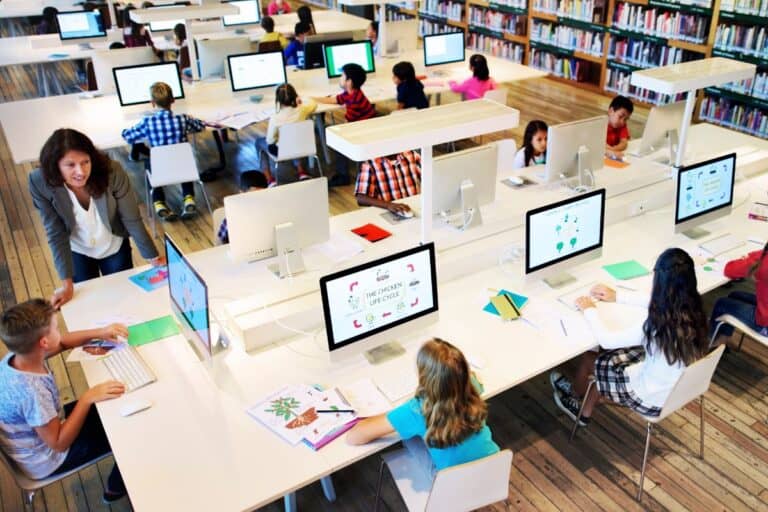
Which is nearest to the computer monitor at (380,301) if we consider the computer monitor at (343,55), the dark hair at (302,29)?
the computer monitor at (343,55)

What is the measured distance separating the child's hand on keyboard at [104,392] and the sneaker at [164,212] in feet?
9.70

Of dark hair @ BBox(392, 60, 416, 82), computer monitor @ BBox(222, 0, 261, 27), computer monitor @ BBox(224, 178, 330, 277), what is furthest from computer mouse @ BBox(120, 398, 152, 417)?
computer monitor @ BBox(222, 0, 261, 27)

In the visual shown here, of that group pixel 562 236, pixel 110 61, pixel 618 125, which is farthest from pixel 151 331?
pixel 110 61

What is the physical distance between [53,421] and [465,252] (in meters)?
1.88

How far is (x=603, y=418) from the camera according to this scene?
321 centimetres

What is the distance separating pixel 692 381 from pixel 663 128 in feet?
7.24

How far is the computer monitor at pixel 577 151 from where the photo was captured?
380cm

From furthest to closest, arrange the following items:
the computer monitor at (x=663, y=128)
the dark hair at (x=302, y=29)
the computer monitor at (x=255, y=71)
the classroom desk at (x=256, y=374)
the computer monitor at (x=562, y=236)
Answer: the dark hair at (x=302, y=29) → the computer monitor at (x=255, y=71) → the computer monitor at (x=663, y=128) → the computer monitor at (x=562, y=236) → the classroom desk at (x=256, y=374)

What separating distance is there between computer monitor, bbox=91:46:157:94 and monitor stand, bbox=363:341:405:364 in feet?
14.4

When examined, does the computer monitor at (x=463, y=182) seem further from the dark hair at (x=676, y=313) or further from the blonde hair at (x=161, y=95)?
the blonde hair at (x=161, y=95)

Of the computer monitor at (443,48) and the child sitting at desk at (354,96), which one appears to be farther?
the computer monitor at (443,48)

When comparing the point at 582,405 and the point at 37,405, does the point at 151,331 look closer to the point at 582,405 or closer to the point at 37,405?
the point at 37,405

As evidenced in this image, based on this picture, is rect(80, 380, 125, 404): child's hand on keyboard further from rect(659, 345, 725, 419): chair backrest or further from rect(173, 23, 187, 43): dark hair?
rect(173, 23, 187, 43): dark hair

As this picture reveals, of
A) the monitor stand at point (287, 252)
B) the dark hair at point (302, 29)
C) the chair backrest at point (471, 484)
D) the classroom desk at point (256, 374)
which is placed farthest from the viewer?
the dark hair at point (302, 29)
